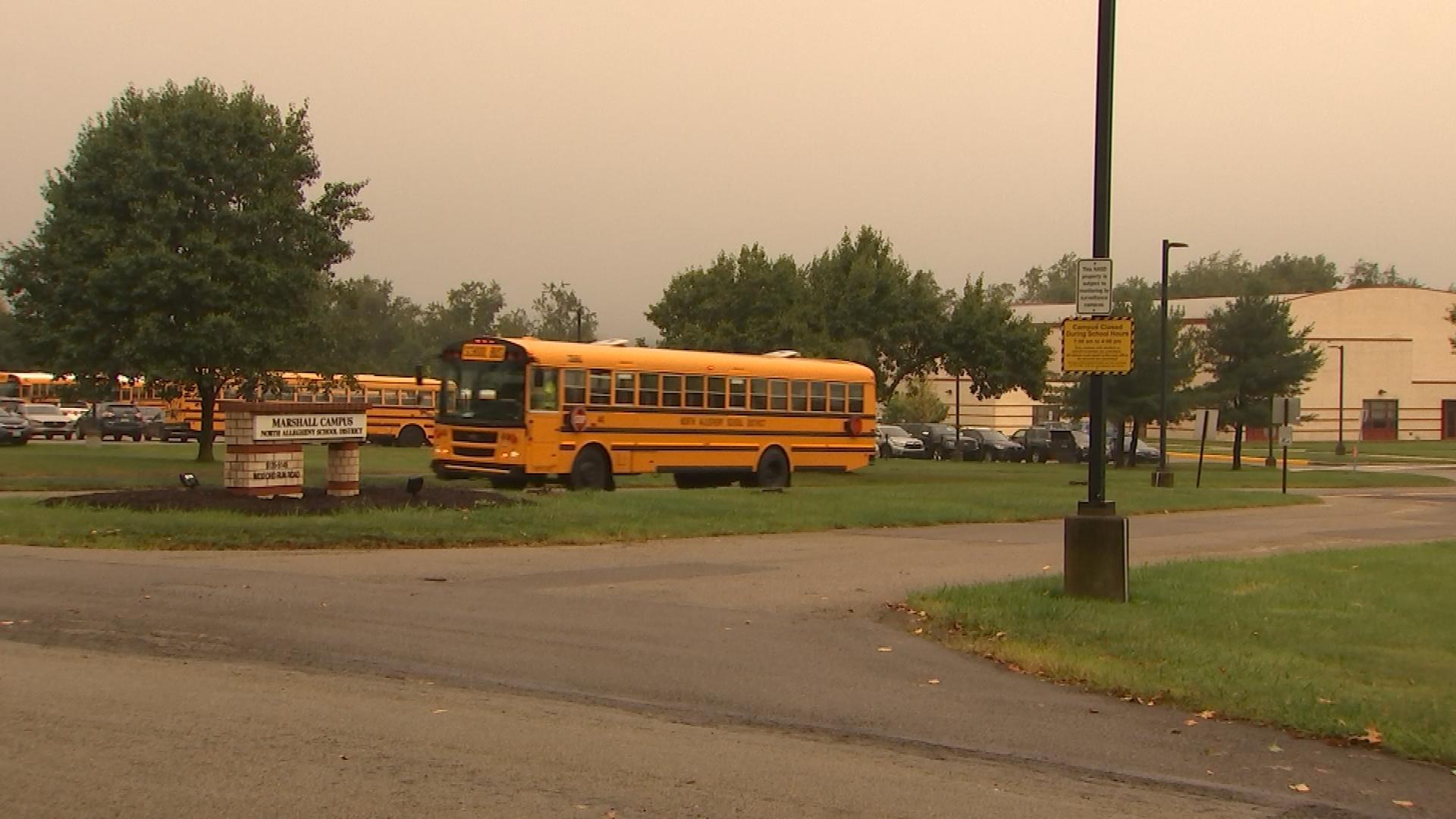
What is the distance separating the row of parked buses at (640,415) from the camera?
25.8 m

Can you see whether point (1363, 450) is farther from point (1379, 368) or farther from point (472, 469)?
point (472, 469)

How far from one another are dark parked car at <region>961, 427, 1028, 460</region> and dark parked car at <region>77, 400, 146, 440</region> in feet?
112

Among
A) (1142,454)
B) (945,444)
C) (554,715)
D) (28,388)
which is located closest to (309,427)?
(554,715)

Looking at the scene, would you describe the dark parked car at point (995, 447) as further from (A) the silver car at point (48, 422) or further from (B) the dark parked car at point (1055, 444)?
(A) the silver car at point (48, 422)

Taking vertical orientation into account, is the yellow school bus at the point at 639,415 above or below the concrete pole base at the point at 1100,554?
above

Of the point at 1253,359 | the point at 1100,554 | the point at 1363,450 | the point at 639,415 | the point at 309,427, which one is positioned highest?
the point at 1253,359

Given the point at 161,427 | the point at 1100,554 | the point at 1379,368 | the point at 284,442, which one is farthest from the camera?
the point at 1379,368

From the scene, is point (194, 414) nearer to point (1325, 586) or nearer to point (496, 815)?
point (1325, 586)

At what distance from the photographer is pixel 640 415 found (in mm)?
27750

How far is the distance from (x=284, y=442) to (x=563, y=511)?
3.85m

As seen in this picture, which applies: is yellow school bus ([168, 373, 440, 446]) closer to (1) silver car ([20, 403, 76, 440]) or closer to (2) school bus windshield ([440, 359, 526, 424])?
(1) silver car ([20, 403, 76, 440])

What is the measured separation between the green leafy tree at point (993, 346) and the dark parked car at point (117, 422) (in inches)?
1306

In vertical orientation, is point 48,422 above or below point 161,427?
above

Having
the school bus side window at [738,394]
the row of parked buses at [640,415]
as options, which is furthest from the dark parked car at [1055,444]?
the school bus side window at [738,394]
